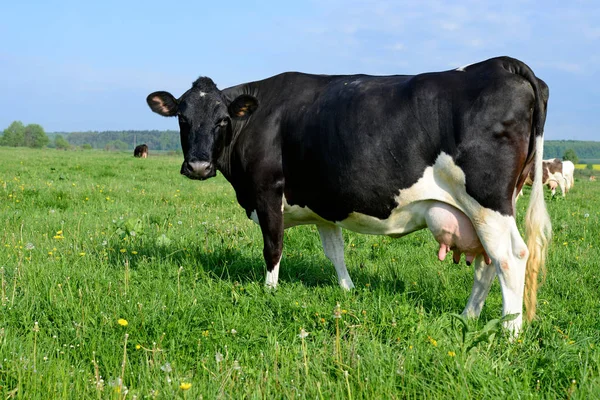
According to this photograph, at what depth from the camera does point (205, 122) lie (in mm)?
5570

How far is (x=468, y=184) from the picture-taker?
4.35 metres

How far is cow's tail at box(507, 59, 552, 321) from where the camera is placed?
4.45 meters

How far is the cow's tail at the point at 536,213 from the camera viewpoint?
4.45 meters

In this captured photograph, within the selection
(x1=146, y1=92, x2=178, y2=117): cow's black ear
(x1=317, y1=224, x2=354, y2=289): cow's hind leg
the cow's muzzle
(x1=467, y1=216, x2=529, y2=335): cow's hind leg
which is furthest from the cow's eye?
(x1=467, y1=216, x2=529, y2=335): cow's hind leg

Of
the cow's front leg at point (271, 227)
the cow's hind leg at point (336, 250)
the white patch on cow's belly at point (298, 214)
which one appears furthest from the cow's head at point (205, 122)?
the cow's hind leg at point (336, 250)

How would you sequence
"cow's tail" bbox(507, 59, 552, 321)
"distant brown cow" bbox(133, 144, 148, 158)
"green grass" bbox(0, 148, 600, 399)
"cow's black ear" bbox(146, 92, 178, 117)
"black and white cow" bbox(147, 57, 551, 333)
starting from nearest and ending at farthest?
"green grass" bbox(0, 148, 600, 399), "black and white cow" bbox(147, 57, 551, 333), "cow's tail" bbox(507, 59, 552, 321), "cow's black ear" bbox(146, 92, 178, 117), "distant brown cow" bbox(133, 144, 148, 158)

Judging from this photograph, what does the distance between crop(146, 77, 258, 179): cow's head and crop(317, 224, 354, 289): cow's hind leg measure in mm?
1332

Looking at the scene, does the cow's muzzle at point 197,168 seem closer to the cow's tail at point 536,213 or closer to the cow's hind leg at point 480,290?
the cow's hind leg at point 480,290

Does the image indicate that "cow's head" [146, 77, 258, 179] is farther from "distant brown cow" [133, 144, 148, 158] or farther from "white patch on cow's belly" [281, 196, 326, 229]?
"distant brown cow" [133, 144, 148, 158]

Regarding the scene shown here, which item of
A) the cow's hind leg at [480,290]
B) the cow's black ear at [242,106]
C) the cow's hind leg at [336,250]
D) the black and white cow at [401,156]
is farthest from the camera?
the cow's hind leg at [336,250]

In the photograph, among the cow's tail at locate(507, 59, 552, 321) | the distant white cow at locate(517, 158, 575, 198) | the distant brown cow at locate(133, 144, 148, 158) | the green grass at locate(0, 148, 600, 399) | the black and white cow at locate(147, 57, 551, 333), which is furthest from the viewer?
the distant brown cow at locate(133, 144, 148, 158)

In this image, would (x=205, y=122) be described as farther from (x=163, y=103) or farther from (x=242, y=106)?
(x=163, y=103)

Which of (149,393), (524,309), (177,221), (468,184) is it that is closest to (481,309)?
(524,309)

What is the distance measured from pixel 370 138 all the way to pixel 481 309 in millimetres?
1784
